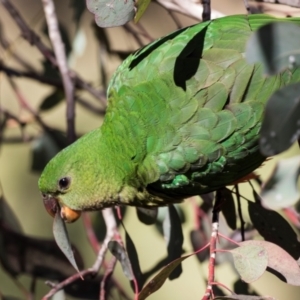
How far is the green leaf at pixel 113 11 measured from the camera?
0.91m

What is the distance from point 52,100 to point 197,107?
2.87 feet

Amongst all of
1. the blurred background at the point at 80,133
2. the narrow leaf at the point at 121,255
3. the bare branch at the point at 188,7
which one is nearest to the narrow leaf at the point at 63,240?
the narrow leaf at the point at 121,255

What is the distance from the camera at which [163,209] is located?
4.50 ft

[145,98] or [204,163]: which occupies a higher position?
[145,98]

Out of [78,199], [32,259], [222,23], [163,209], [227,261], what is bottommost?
[227,261]

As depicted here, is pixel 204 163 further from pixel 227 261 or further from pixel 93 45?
pixel 93 45

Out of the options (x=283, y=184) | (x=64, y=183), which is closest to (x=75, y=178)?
(x=64, y=183)

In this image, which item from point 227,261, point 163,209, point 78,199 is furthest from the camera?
point 227,261

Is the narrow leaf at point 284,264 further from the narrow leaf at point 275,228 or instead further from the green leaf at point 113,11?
the green leaf at point 113,11

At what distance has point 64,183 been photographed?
4.16 ft

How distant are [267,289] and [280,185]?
71.3 inches

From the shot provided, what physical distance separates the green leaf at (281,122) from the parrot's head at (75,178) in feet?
1.97

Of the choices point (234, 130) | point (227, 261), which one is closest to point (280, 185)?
point (234, 130)

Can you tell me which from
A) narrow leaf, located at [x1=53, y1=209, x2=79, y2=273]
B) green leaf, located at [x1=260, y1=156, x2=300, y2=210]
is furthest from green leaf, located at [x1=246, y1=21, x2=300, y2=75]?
narrow leaf, located at [x1=53, y1=209, x2=79, y2=273]
